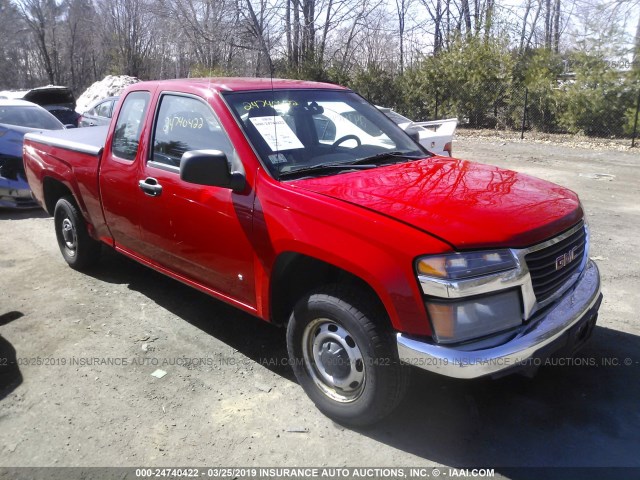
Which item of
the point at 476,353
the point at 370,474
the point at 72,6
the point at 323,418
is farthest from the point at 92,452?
the point at 72,6

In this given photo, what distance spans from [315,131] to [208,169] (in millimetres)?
967

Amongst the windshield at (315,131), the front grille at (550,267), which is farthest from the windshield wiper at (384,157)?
the front grille at (550,267)

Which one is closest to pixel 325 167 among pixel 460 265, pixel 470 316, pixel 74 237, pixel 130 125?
pixel 460 265

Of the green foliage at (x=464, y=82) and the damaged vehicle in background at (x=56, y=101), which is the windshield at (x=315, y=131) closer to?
the damaged vehicle in background at (x=56, y=101)

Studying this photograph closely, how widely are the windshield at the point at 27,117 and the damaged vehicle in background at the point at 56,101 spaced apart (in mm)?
4731

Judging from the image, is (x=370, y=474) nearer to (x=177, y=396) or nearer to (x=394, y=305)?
(x=394, y=305)

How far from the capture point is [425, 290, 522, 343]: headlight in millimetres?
2662

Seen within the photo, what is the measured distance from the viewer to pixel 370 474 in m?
2.87

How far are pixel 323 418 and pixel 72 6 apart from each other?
130 ft

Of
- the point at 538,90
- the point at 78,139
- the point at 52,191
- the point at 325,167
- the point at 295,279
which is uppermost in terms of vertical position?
the point at 538,90

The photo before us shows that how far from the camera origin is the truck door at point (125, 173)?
4.40m

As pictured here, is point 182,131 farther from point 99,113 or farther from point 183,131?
point 99,113

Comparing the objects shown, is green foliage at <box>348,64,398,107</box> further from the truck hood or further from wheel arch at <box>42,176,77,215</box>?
the truck hood

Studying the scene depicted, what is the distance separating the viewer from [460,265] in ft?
8.67
